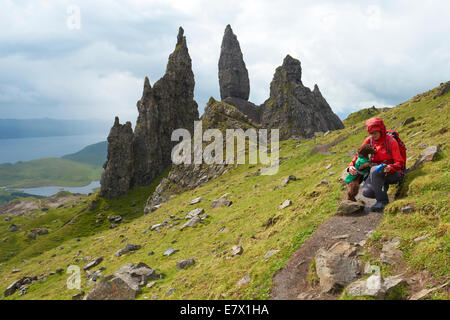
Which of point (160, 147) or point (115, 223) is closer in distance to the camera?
point (115, 223)

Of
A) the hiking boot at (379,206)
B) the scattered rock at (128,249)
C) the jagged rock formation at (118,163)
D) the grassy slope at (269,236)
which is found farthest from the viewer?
the jagged rock formation at (118,163)

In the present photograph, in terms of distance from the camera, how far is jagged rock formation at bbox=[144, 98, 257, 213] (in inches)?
2749

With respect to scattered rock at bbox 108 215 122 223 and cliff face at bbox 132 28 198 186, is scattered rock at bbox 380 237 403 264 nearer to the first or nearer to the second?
scattered rock at bbox 108 215 122 223

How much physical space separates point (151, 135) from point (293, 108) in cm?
8670

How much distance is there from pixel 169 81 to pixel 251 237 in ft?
504

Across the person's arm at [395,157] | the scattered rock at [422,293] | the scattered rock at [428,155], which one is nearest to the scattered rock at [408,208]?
the person's arm at [395,157]

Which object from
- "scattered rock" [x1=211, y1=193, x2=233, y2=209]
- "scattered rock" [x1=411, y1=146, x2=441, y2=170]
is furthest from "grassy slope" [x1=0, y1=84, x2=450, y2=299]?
"scattered rock" [x1=211, y1=193, x2=233, y2=209]

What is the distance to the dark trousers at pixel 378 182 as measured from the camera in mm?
12836

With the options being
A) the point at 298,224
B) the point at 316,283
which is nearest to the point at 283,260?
the point at 316,283

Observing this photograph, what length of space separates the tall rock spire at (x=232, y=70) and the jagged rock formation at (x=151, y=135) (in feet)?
102

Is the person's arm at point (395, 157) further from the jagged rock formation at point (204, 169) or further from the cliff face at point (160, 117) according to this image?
the cliff face at point (160, 117)

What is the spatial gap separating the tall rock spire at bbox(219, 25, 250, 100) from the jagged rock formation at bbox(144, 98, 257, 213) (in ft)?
310

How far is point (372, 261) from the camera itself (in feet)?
31.2
